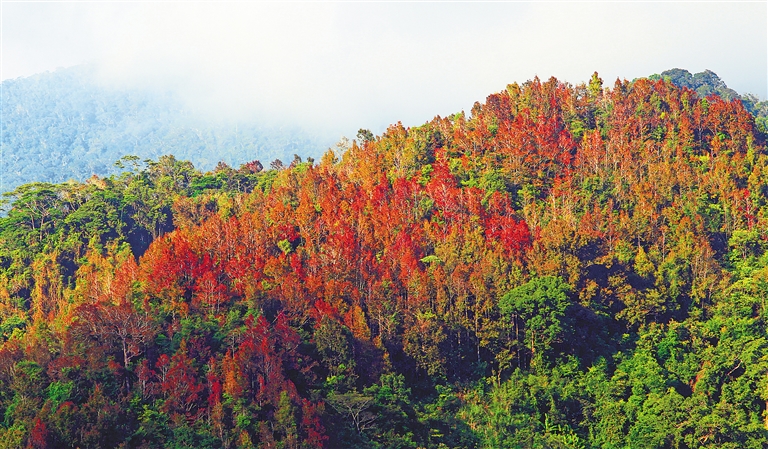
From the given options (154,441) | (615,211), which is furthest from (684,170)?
(154,441)

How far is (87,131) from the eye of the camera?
121 meters

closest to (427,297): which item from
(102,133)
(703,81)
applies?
(703,81)

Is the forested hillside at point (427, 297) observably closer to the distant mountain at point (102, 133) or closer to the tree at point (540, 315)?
the tree at point (540, 315)

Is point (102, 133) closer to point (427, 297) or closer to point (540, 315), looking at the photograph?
point (427, 297)

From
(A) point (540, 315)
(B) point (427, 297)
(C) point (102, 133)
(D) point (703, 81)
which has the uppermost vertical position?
(C) point (102, 133)

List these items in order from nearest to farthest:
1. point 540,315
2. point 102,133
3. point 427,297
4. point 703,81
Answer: point 540,315, point 427,297, point 703,81, point 102,133

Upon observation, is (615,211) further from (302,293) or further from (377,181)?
(302,293)

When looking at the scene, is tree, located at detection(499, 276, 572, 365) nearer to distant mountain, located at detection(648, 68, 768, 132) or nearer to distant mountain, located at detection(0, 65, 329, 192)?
distant mountain, located at detection(648, 68, 768, 132)

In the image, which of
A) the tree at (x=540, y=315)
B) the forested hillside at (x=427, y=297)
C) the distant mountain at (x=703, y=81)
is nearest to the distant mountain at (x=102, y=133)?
the distant mountain at (x=703, y=81)

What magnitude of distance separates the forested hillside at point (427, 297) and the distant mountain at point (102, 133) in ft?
221

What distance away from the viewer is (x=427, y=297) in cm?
3378

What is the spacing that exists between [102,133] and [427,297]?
98.6 meters

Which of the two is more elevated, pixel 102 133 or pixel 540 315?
pixel 102 133

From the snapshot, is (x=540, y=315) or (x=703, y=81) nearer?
(x=540, y=315)
